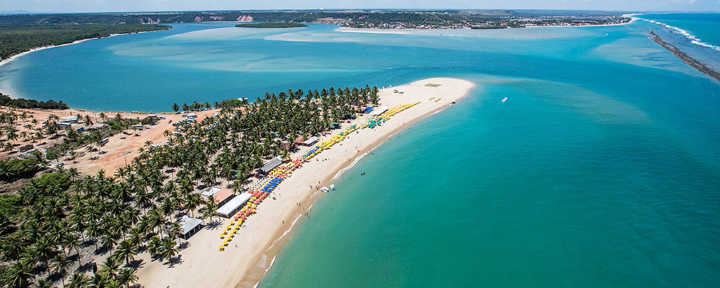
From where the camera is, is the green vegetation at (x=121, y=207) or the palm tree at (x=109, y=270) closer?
the palm tree at (x=109, y=270)

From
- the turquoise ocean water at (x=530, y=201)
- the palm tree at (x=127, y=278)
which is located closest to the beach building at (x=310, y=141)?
the turquoise ocean water at (x=530, y=201)

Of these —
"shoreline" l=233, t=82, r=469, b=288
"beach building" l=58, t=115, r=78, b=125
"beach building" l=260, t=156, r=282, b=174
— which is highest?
"beach building" l=58, t=115, r=78, b=125

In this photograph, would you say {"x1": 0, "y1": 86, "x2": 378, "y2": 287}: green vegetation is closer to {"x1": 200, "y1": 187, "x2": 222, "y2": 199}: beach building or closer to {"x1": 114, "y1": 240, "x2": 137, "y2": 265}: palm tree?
{"x1": 114, "y1": 240, "x2": 137, "y2": 265}: palm tree

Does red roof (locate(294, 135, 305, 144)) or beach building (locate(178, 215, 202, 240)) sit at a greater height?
red roof (locate(294, 135, 305, 144))

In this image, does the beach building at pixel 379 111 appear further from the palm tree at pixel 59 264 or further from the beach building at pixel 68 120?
the beach building at pixel 68 120

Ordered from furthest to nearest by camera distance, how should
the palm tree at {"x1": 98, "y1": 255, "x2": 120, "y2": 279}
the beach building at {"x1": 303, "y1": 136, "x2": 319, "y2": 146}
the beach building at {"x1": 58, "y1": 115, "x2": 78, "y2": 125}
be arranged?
the beach building at {"x1": 58, "y1": 115, "x2": 78, "y2": 125}
the beach building at {"x1": 303, "y1": 136, "x2": 319, "y2": 146}
the palm tree at {"x1": 98, "y1": 255, "x2": 120, "y2": 279}

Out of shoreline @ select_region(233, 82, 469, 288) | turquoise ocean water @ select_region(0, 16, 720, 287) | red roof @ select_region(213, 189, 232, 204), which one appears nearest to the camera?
shoreline @ select_region(233, 82, 469, 288)

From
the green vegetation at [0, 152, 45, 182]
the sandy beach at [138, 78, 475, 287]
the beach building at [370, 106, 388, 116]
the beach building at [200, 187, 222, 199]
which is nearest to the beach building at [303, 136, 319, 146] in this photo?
the sandy beach at [138, 78, 475, 287]

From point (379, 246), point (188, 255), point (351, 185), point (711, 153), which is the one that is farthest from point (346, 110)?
point (711, 153)
